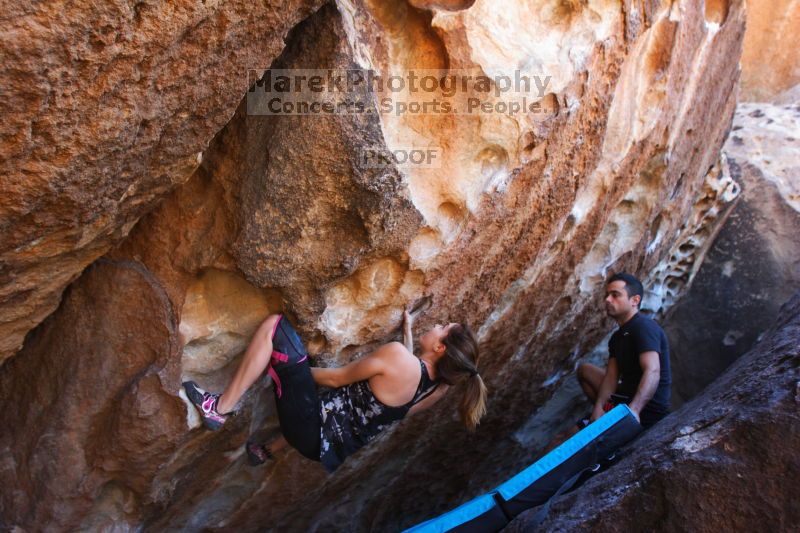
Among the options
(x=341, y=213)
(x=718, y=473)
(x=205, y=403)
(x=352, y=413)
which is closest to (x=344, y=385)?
(x=352, y=413)

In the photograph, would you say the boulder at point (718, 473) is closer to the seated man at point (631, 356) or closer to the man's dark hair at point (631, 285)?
the seated man at point (631, 356)

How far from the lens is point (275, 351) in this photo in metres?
2.52

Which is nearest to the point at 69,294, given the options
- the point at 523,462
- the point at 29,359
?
the point at 29,359

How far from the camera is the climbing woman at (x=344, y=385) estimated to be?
2.50m

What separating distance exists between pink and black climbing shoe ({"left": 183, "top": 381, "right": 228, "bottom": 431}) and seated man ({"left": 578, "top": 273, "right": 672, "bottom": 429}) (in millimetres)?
1822

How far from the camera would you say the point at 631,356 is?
335 cm

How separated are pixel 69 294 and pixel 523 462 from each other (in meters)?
3.04

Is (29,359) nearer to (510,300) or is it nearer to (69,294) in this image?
(69,294)

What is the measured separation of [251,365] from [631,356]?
1.85 metres

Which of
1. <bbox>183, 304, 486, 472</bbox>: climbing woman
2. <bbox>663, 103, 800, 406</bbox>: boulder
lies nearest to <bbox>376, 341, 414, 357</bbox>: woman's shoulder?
<bbox>183, 304, 486, 472</bbox>: climbing woman

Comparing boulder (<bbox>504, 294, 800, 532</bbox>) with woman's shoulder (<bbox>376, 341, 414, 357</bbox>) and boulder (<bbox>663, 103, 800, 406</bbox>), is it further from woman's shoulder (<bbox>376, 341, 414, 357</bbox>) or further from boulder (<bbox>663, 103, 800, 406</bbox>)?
boulder (<bbox>663, 103, 800, 406</bbox>)

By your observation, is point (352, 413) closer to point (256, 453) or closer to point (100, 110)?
point (256, 453)

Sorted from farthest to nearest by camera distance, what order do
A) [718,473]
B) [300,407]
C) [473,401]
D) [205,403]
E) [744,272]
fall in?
[744,272] → [473,401] → [300,407] → [205,403] → [718,473]

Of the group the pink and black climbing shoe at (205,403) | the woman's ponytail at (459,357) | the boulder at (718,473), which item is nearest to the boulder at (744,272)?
the boulder at (718,473)
